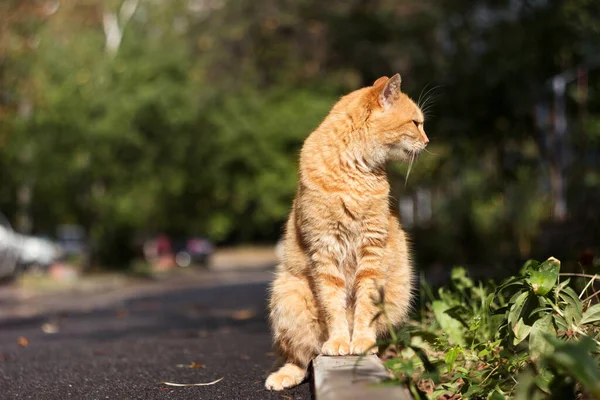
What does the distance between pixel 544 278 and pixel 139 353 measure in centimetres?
408

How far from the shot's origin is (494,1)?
12102 mm

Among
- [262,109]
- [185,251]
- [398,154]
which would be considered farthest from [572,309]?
[262,109]

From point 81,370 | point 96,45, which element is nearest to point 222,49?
point 96,45

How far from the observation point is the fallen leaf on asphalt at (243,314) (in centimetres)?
1080

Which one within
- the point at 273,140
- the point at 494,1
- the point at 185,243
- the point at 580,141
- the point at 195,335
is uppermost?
the point at 494,1

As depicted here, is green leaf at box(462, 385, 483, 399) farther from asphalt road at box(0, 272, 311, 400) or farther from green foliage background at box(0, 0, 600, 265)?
green foliage background at box(0, 0, 600, 265)

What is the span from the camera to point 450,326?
16.5ft

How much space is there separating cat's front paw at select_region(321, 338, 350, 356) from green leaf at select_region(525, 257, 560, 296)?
3.43ft

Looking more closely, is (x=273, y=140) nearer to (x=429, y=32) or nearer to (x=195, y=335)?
(x=429, y=32)

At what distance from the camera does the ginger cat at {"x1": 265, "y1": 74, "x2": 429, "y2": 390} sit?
470 centimetres

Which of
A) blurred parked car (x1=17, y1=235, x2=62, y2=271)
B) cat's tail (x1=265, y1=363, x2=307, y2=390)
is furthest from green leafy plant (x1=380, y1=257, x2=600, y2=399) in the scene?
blurred parked car (x1=17, y1=235, x2=62, y2=271)

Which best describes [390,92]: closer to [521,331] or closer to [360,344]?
[360,344]

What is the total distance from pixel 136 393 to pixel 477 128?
8492mm

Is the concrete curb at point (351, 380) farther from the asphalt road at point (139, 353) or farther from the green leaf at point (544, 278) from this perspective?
the green leaf at point (544, 278)
